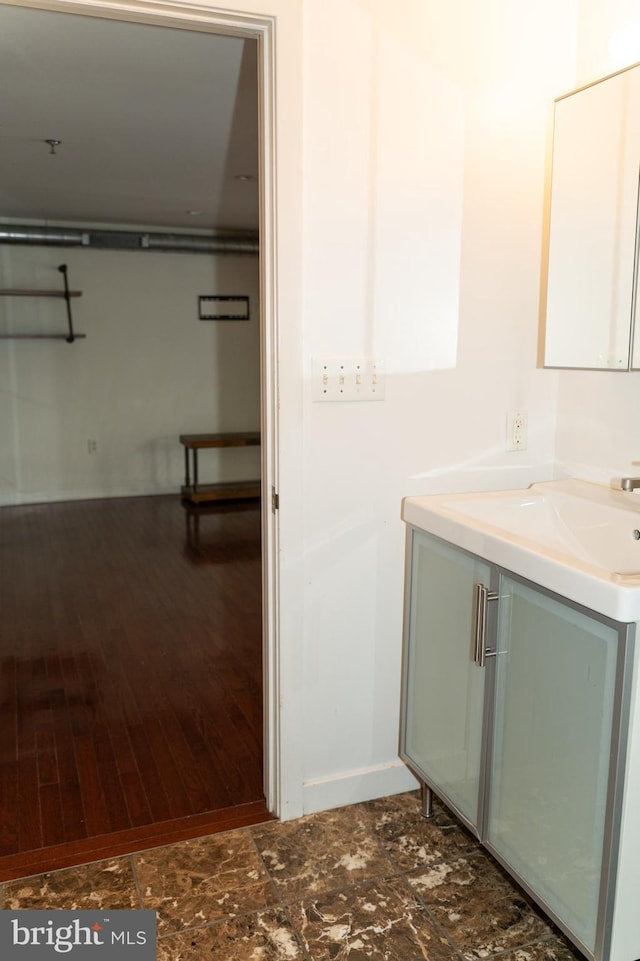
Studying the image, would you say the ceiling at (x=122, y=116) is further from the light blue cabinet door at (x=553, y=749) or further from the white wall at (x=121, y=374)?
the light blue cabinet door at (x=553, y=749)

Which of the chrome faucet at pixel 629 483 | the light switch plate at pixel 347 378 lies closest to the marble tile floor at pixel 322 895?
the chrome faucet at pixel 629 483

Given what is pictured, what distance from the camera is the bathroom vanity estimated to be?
148cm

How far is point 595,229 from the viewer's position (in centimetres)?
213

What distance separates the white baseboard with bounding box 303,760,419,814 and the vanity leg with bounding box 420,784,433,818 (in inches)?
5.6

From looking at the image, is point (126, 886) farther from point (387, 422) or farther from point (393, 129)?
point (393, 129)

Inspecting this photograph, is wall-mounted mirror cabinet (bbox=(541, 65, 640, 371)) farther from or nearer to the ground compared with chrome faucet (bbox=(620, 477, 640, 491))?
farther from the ground

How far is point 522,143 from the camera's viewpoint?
7.27 feet

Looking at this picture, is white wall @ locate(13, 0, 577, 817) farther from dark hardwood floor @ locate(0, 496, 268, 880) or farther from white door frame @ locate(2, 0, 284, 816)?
dark hardwood floor @ locate(0, 496, 268, 880)

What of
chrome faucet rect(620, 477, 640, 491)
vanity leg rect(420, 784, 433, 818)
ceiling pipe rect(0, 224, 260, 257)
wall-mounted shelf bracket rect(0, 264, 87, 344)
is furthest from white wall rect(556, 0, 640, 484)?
wall-mounted shelf bracket rect(0, 264, 87, 344)

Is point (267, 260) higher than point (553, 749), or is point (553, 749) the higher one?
point (267, 260)

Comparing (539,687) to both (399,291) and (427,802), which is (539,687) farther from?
(399,291)

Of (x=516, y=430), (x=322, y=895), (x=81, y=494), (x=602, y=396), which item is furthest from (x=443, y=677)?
(x=81, y=494)

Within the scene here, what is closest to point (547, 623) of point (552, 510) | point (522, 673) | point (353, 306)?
point (522, 673)

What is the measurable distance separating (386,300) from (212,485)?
18.0 ft
